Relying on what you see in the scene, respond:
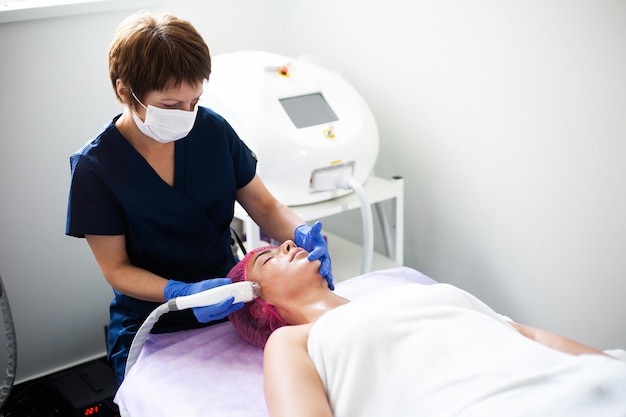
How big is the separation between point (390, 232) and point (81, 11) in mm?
1201

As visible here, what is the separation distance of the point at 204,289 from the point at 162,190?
0.84 feet

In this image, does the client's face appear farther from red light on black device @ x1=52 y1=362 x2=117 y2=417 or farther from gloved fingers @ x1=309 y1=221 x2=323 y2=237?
red light on black device @ x1=52 y1=362 x2=117 y2=417

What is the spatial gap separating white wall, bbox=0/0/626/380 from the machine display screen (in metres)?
0.33

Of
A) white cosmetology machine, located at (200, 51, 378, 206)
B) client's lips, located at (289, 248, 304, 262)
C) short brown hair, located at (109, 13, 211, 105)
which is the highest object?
short brown hair, located at (109, 13, 211, 105)

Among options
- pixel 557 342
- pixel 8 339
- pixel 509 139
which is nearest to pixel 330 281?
pixel 557 342

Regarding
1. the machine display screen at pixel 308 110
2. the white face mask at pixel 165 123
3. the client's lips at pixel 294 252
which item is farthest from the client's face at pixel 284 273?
the machine display screen at pixel 308 110

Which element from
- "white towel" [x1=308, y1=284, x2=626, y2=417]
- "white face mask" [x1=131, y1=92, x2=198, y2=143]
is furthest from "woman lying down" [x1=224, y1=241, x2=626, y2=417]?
"white face mask" [x1=131, y1=92, x2=198, y2=143]

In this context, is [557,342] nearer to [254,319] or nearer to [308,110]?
[254,319]

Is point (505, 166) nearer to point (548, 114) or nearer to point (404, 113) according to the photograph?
point (548, 114)

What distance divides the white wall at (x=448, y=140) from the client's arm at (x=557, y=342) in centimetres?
56

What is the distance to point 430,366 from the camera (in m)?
1.25

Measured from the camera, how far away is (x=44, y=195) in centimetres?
222

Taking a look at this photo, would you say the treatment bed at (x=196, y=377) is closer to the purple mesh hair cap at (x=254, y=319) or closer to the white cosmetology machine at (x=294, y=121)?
the purple mesh hair cap at (x=254, y=319)

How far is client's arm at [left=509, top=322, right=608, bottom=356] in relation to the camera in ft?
4.46
